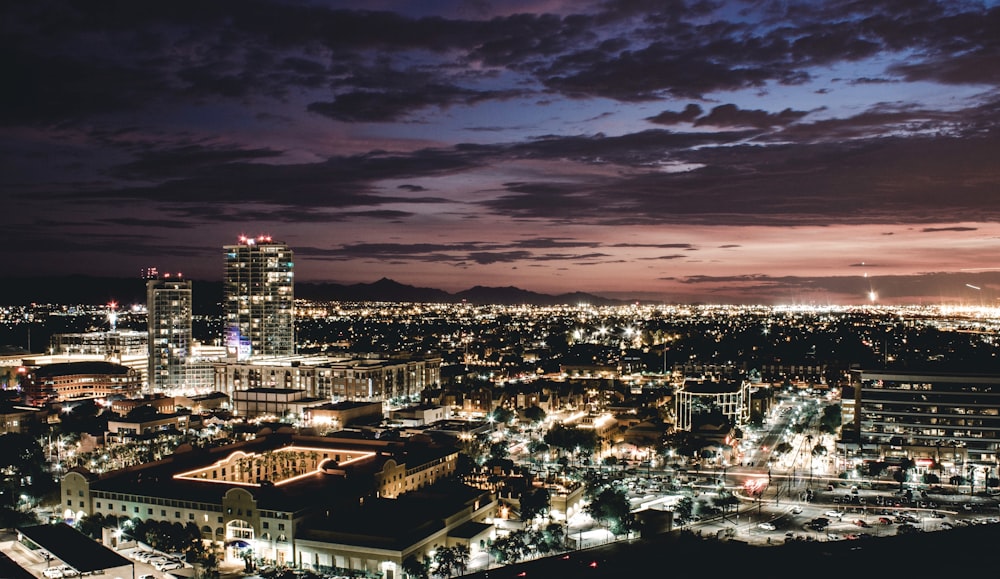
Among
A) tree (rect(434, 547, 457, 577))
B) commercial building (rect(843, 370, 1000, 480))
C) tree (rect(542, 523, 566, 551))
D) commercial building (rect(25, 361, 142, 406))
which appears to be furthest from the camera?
commercial building (rect(25, 361, 142, 406))

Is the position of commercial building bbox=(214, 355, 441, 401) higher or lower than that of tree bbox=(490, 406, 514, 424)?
higher

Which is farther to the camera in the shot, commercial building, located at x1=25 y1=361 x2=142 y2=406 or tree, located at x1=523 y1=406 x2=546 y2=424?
commercial building, located at x1=25 y1=361 x2=142 y2=406

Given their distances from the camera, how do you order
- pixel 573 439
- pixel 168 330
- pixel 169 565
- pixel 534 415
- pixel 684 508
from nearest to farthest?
pixel 169 565
pixel 684 508
pixel 573 439
pixel 534 415
pixel 168 330

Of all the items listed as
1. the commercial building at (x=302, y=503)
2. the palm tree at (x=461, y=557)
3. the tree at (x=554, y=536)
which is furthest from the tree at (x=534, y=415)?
the palm tree at (x=461, y=557)

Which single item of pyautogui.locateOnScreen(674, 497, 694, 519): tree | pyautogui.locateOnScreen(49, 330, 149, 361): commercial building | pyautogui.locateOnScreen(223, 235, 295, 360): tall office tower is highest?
pyautogui.locateOnScreen(223, 235, 295, 360): tall office tower

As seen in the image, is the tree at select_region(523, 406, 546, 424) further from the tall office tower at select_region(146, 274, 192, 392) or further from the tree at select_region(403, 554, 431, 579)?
the tall office tower at select_region(146, 274, 192, 392)

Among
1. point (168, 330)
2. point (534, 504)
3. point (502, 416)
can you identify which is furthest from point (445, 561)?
point (168, 330)

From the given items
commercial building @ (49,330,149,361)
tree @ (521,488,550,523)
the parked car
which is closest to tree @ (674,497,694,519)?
tree @ (521,488,550,523)

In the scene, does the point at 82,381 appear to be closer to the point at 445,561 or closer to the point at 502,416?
the point at 502,416
